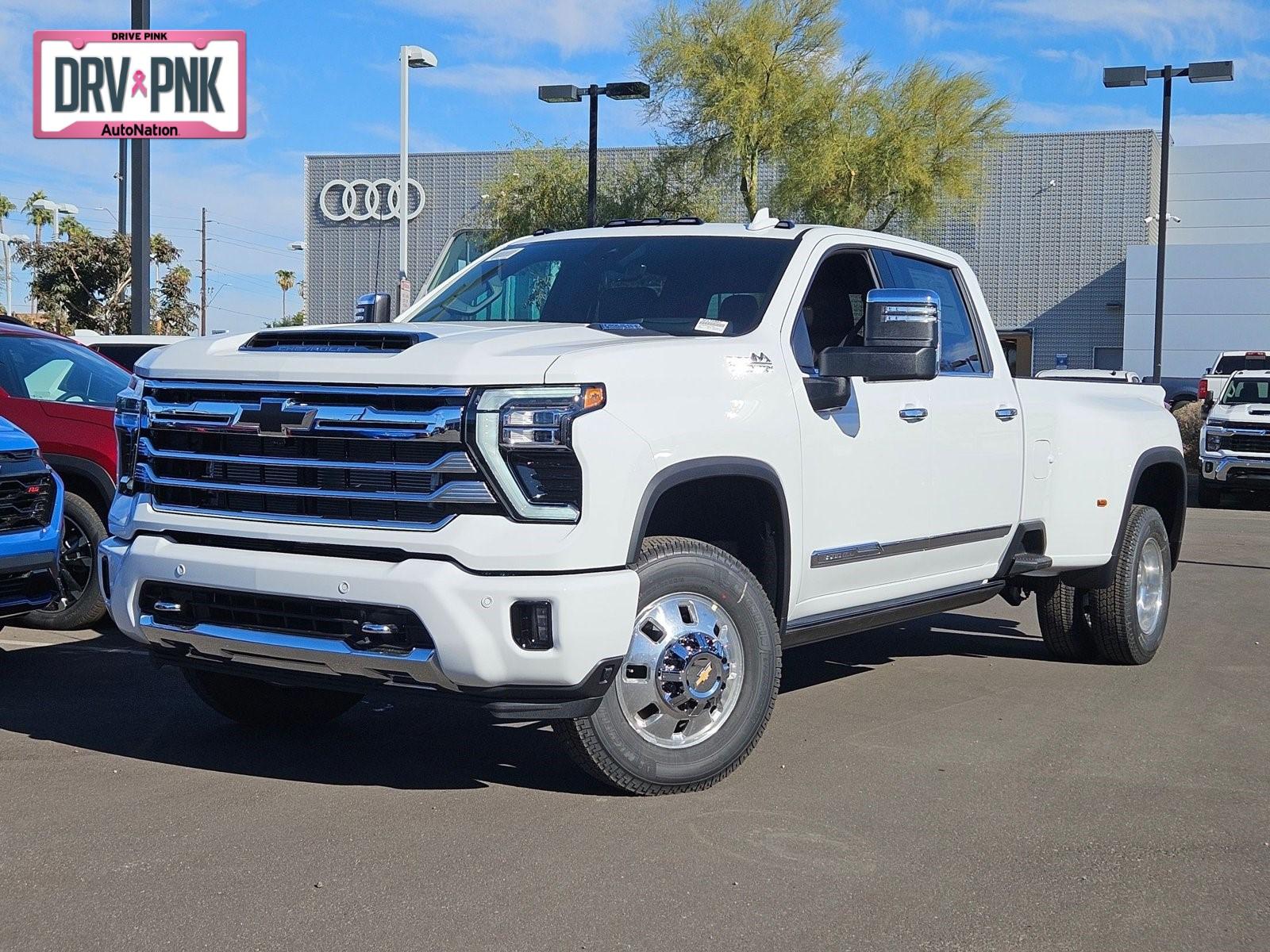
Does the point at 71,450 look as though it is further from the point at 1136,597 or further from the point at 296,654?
the point at 1136,597

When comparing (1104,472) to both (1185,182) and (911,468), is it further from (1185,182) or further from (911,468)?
(1185,182)

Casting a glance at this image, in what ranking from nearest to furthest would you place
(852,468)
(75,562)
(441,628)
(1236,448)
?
(441,628) → (852,468) → (75,562) → (1236,448)

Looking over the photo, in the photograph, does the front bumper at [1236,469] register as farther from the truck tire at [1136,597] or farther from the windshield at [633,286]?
the windshield at [633,286]

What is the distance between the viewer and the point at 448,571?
4379 mm

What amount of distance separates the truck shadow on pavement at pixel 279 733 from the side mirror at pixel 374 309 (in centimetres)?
172

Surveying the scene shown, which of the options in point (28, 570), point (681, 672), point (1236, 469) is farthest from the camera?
point (1236, 469)

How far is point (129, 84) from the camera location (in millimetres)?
17141

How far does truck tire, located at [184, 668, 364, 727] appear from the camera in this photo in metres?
5.77

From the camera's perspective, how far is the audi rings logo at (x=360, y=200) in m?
54.4

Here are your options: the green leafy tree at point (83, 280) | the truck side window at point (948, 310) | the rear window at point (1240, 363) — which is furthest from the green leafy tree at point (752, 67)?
the truck side window at point (948, 310)

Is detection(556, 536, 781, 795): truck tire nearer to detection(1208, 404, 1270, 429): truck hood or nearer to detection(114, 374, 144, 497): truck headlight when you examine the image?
detection(114, 374, 144, 497): truck headlight

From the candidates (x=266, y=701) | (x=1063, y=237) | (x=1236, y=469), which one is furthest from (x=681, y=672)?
(x=1063, y=237)

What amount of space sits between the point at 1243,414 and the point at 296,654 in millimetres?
16632

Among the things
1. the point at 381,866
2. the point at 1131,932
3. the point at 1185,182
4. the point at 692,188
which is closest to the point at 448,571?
the point at 381,866
